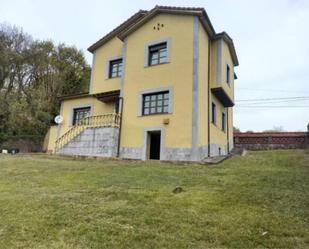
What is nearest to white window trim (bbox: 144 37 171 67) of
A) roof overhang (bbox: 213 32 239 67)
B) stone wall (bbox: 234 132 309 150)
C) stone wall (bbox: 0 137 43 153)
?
roof overhang (bbox: 213 32 239 67)

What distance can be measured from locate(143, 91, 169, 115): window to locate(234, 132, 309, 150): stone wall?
8363 mm

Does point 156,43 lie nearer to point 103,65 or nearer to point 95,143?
point 103,65

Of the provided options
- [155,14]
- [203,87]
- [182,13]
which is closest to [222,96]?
[203,87]

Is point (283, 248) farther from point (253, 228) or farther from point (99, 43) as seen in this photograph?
point (99, 43)

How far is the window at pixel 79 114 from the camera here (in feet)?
59.4

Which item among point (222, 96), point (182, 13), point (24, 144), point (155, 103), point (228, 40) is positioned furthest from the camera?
point (24, 144)

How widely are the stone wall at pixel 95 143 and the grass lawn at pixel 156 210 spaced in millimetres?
5143

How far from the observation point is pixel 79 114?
60.5 feet

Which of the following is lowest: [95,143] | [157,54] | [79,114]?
[95,143]

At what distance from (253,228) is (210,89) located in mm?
10511

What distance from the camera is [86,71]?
94.8 ft

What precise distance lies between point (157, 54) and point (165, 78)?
161 cm

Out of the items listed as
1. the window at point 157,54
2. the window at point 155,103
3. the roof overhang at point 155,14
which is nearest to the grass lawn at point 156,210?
the window at point 155,103

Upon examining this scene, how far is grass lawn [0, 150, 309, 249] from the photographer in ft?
13.0
